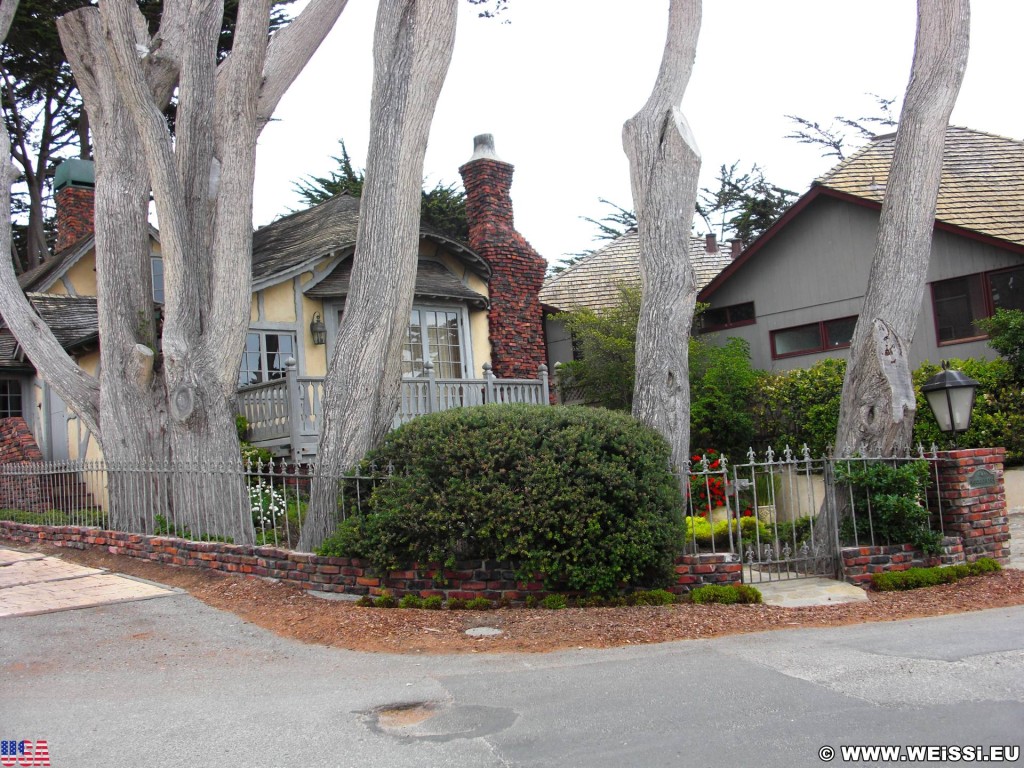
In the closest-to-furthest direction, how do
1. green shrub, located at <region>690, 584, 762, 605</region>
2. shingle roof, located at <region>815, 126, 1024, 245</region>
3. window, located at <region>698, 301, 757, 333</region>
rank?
green shrub, located at <region>690, 584, 762, 605</region> → shingle roof, located at <region>815, 126, 1024, 245</region> → window, located at <region>698, 301, 757, 333</region>

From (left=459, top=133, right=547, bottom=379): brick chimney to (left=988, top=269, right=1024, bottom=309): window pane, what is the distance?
895 cm

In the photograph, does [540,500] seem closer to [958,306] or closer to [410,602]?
[410,602]

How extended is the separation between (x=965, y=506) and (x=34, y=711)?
28.9 ft

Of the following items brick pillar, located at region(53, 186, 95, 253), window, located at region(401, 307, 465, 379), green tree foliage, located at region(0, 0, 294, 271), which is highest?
green tree foliage, located at region(0, 0, 294, 271)

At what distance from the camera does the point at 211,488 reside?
10.4 metres

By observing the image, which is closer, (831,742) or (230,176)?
(831,742)

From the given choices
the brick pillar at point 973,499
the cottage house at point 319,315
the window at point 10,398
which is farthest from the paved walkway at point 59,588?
the window at point 10,398

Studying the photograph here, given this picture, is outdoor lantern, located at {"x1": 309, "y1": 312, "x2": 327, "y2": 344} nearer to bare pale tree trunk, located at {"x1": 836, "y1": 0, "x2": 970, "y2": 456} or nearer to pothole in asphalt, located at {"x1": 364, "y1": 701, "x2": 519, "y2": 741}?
bare pale tree trunk, located at {"x1": 836, "y1": 0, "x2": 970, "y2": 456}

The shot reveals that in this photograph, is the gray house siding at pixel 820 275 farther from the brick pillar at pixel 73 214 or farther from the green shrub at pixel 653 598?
the brick pillar at pixel 73 214

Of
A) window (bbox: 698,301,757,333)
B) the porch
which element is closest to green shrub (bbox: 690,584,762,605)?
the porch

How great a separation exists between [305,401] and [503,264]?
7027 mm

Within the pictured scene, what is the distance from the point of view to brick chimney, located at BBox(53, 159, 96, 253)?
69.4ft

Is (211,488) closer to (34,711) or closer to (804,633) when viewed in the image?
(34,711)

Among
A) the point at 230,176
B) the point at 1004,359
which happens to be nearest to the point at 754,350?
the point at 1004,359
